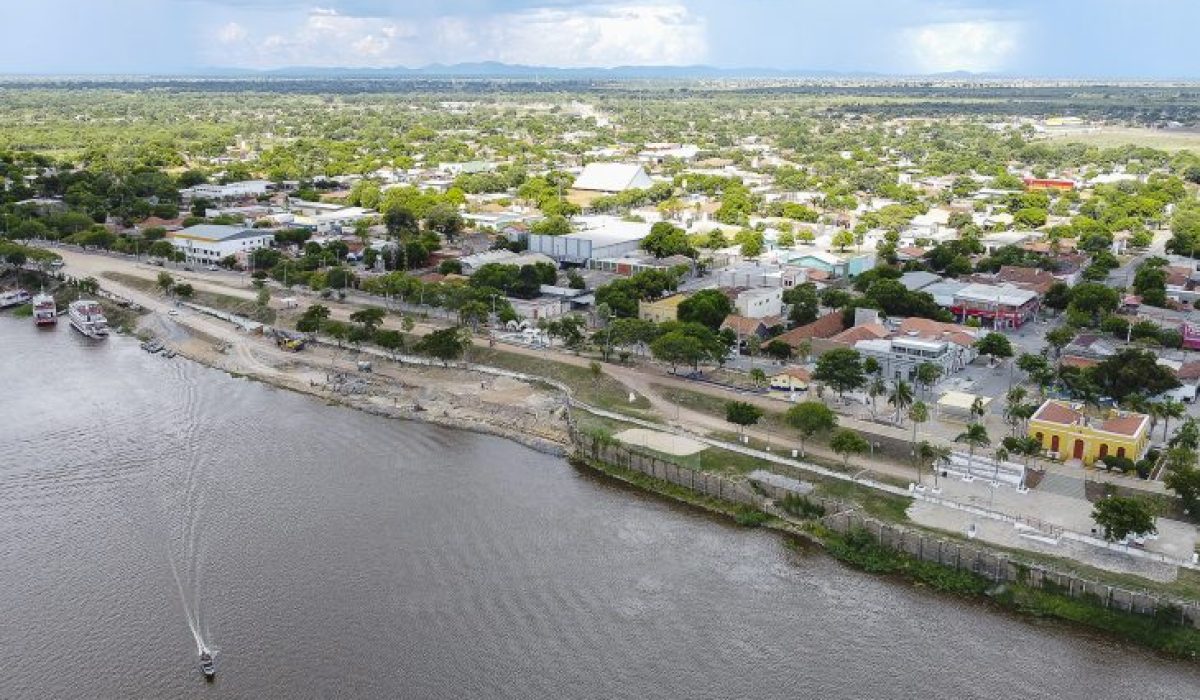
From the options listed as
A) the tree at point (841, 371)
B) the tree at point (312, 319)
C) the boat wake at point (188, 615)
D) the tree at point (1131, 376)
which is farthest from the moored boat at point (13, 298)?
the tree at point (1131, 376)

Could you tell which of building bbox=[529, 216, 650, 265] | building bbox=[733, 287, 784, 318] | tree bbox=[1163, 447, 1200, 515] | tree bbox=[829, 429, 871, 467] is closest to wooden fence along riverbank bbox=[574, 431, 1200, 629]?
tree bbox=[829, 429, 871, 467]

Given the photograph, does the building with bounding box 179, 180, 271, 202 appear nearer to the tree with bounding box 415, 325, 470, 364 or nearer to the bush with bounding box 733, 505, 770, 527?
the tree with bounding box 415, 325, 470, 364

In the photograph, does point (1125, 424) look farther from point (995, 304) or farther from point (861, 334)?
point (995, 304)

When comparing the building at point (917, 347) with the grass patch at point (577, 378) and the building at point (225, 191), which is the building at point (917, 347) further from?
the building at point (225, 191)

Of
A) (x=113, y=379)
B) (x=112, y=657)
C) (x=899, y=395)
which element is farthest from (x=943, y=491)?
(x=113, y=379)

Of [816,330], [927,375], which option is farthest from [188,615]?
[816,330]

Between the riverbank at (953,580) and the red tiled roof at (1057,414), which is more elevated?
the red tiled roof at (1057,414)
